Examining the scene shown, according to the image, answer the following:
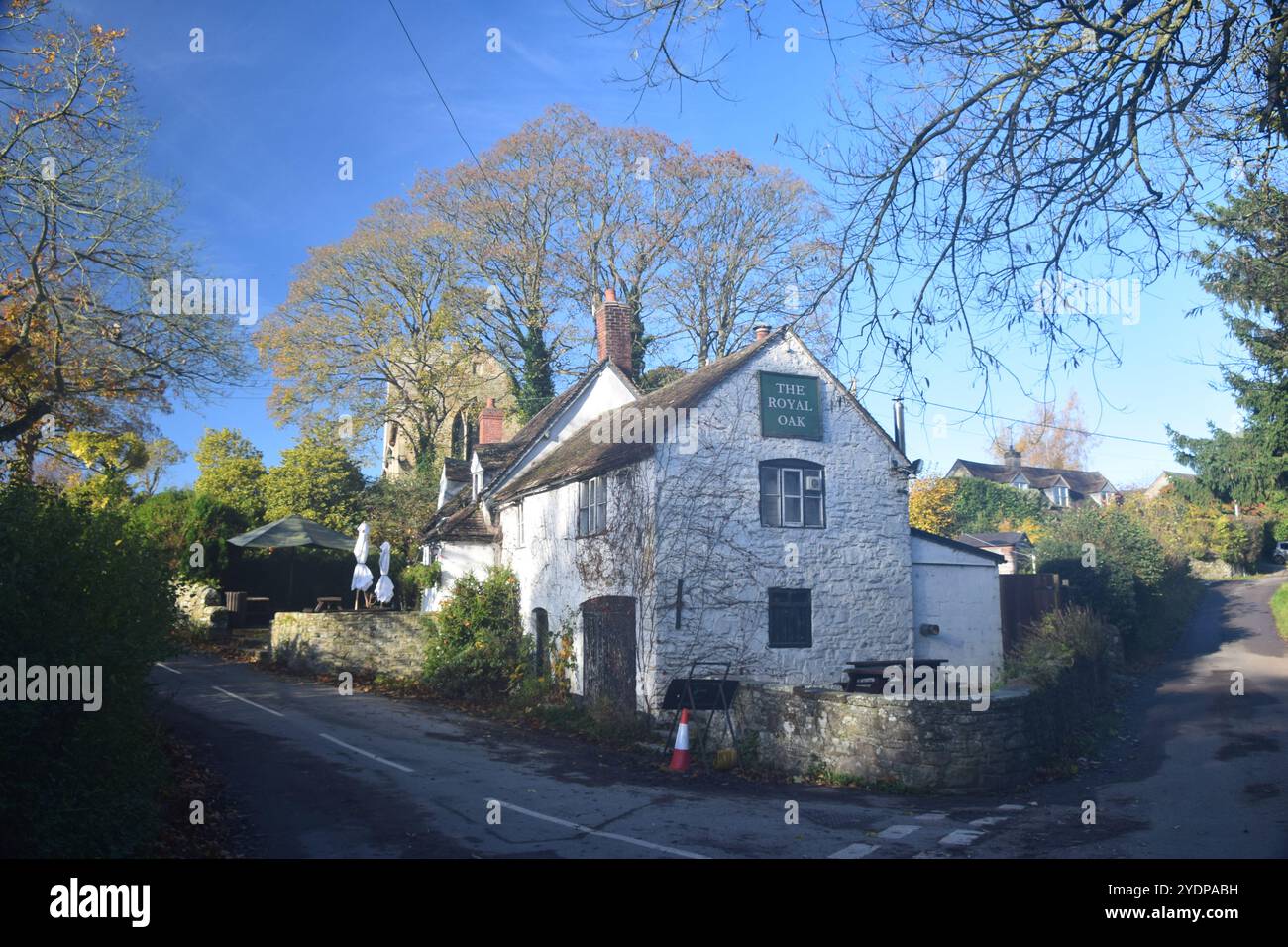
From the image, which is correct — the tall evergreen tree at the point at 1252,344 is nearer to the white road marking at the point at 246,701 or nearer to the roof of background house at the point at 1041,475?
the white road marking at the point at 246,701

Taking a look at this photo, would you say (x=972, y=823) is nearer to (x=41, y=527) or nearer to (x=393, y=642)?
(x=41, y=527)

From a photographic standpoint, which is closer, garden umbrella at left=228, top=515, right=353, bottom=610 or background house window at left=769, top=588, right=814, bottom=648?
background house window at left=769, top=588, right=814, bottom=648

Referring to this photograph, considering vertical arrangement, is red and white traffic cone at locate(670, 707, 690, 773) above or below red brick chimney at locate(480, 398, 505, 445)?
below

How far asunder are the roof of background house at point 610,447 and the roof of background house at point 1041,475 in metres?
47.1

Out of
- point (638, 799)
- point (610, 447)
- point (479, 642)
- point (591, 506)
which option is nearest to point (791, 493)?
point (610, 447)

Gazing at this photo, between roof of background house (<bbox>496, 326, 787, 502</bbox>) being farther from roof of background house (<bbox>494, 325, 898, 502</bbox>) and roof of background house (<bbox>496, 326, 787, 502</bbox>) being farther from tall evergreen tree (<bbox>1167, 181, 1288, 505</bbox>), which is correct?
tall evergreen tree (<bbox>1167, 181, 1288, 505</bbox>)

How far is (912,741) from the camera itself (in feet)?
41.2

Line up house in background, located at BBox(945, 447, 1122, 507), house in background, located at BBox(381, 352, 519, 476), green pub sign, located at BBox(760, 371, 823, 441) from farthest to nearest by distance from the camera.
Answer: house in background, located at BBox(945, 447, 1122, 507) < house in background, located at BBox(381, 352, 519, 476) < green pub sign, located at BBox(760, 371, 823, 441)

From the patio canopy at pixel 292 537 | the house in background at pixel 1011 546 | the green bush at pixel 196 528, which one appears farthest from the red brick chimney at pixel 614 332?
the house in background at pixel 1011 546

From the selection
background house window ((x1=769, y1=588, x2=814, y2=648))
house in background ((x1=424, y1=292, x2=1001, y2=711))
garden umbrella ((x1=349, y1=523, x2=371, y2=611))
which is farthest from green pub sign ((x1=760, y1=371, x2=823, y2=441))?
garden umbrella ((x1=349, y1=523, x2=371, y2=611))

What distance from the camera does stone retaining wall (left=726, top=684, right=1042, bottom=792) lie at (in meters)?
12.4

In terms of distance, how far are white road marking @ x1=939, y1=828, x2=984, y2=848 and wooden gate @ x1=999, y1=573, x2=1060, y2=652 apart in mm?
13538

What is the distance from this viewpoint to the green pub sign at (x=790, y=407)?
61.7 ft

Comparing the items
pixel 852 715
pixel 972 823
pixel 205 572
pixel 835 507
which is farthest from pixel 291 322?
pixel 972 823
